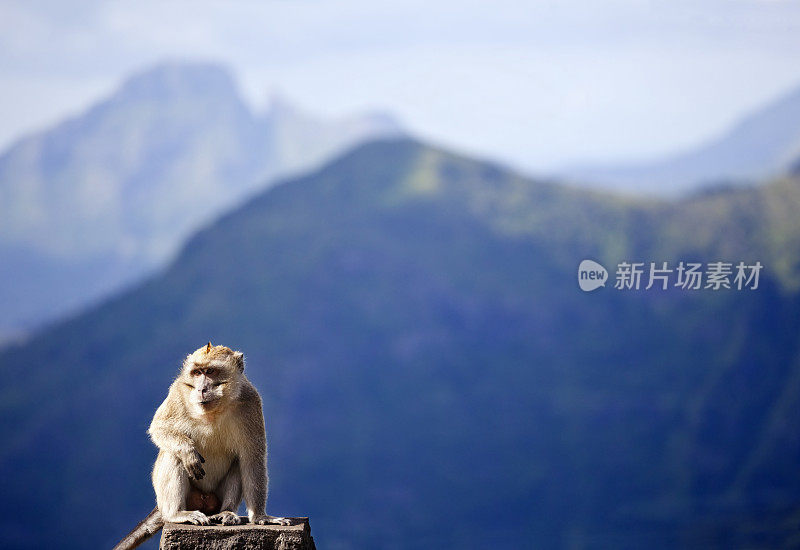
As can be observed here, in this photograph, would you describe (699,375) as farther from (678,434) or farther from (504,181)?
(504,181)

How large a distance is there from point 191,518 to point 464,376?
109m

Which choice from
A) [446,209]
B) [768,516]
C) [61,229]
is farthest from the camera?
[61,229]

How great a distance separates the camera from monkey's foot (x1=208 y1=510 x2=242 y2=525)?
9.55m

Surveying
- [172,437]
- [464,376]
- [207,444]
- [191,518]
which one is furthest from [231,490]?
[464,376]

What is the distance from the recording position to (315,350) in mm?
119188

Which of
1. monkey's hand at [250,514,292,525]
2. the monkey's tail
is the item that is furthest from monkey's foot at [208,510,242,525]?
the monkey's tail

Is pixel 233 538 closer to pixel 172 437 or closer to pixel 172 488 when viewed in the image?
pixel 172 488

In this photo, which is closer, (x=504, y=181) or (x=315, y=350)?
(x=315, y=350)

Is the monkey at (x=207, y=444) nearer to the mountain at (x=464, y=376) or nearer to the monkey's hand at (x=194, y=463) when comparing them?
the monkey's hand at (x=194, y=463)

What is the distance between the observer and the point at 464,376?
118312 mm

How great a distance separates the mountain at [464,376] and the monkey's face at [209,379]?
95.5m

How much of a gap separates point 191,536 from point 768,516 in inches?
3993

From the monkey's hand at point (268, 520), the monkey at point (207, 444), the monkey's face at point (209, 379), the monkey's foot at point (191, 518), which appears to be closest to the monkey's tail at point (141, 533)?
the monkey at point (207, 444)

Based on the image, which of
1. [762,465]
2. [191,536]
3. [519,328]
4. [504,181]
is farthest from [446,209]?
[191,536]
